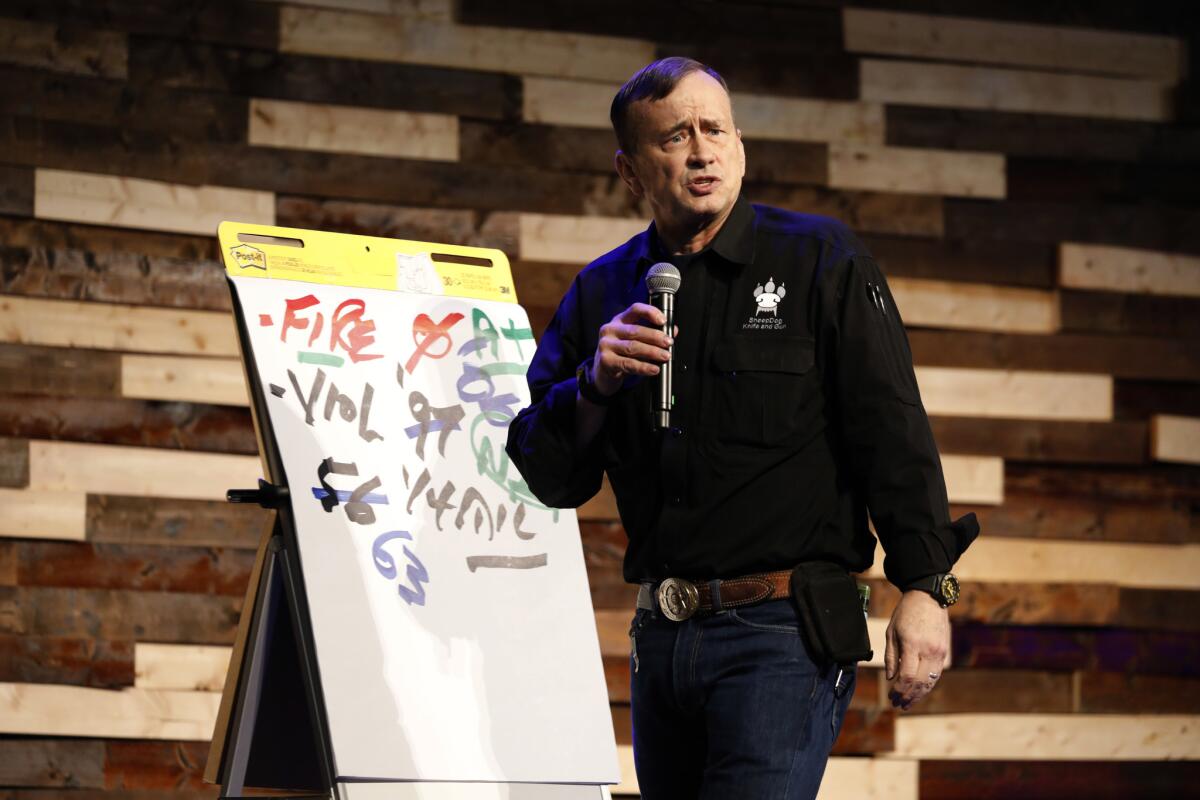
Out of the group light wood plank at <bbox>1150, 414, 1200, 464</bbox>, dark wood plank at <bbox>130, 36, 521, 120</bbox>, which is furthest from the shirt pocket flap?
light wood plank at <bbox>1150, 414, 1200, 464</bbox>

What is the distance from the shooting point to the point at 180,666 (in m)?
3.73

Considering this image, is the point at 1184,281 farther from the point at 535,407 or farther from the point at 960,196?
the point at 535,407

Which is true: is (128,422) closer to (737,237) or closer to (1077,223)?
(737,237)

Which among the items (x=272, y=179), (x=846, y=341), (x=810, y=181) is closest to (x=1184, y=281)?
(x=810, y=181)

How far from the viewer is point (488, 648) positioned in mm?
2387

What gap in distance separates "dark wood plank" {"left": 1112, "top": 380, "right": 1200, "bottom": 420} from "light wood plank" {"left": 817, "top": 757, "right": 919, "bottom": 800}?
130 centimetres

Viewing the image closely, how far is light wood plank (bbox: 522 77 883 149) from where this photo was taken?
162 inches

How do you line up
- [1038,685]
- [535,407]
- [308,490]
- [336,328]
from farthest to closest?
1. [1038,685]
2. [336,328]
3. [308,490]
4. [535,407]

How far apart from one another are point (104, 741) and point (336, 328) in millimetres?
1816

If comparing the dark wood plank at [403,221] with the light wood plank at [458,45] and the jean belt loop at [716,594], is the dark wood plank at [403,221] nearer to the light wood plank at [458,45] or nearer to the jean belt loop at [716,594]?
the light wood plank at [458,45]

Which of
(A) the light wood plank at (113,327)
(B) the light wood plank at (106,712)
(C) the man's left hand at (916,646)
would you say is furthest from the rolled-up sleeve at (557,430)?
(B) the light wood plank at (106,712)

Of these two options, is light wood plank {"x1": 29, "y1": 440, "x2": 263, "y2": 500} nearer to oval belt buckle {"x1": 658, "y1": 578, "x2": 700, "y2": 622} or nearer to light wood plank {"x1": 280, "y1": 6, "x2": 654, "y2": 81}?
light wood plank {"x1": 280, "y1": 6, "x2": 654, "y2": 81}

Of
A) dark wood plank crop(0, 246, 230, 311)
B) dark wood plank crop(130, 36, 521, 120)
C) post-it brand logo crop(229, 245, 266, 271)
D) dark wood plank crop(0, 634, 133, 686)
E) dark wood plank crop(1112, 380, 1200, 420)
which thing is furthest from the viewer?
dark wood plank crop(1112, 380, 1200, 420)

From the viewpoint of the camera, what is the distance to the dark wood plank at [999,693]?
13.7ft
